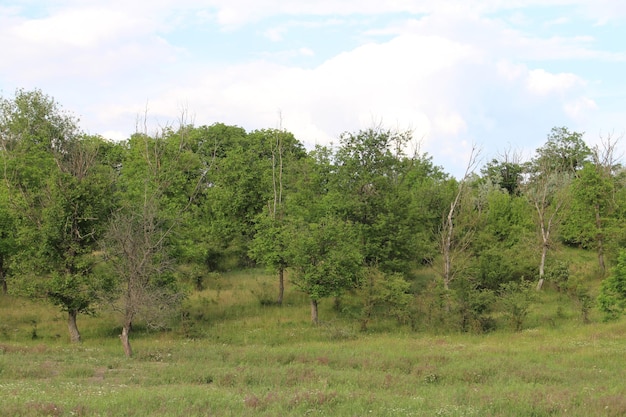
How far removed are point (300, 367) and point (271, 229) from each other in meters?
18.6

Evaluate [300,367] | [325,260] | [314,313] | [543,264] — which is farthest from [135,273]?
[543,264]

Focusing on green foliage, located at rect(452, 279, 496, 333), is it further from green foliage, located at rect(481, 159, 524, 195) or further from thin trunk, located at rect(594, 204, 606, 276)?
green foliage, located at rect(481, 159, 524, 195)

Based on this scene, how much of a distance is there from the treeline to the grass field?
2312 millimetres

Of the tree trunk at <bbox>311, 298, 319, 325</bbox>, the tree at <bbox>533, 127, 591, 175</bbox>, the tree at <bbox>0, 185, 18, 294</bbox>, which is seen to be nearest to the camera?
the tree trunk at <bbox>311, 298, 319, 325</bbox>

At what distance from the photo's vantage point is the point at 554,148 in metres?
90.6

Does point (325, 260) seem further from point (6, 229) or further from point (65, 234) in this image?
point (6, 229)

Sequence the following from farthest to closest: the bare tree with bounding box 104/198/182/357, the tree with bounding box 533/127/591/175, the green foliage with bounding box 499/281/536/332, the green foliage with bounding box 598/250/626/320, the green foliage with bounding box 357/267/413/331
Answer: the tree with bounding box 533/127/591/175 → the green foliage with bounding box 357/267/413/331 → the green foliage with bounding box 499/281/536/332 → the green foliage with bounding box 598/250/626/320 → the bare tree with bounding box 104/198/182/357

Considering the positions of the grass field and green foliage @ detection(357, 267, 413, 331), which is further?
green foliage @ detection(357, 267, 413, 331)

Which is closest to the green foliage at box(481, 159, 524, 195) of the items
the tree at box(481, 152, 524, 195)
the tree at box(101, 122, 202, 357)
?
the tree at box(481, 152, 524, 195)

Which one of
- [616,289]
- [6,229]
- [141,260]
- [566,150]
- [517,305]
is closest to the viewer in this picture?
[141,260]

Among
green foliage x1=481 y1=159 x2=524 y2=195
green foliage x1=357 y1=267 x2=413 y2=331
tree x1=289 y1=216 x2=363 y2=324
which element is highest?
green foliage x1=481 y1=159 x2=524 y2=195

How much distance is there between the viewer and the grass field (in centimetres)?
1595

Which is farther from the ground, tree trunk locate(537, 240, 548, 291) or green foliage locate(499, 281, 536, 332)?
tree trunk locate(537, 240, 548, 291)

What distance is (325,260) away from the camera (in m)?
36.3
